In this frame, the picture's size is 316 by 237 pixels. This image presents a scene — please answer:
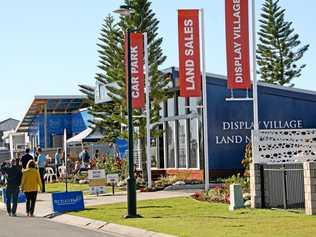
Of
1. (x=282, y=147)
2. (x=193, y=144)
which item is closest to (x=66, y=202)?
(x=282, y=147)

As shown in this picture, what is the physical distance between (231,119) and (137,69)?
5.02 meters

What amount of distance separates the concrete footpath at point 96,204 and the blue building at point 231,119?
473 cm

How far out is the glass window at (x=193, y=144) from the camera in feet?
105

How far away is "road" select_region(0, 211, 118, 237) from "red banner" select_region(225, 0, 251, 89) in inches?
322

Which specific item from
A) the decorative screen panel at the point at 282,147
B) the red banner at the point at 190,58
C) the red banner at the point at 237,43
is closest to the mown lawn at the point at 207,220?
the decorative screen panel at the point at 282,147

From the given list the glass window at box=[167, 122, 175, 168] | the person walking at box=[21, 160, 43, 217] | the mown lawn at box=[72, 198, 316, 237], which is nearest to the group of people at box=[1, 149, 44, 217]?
the person walking at box=[21, 160, 43, 217]

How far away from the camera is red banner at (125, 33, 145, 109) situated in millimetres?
28859

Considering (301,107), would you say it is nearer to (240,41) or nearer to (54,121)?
(240,41)

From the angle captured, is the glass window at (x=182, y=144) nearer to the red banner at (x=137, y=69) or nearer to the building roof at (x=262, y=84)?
the building roof at (x=262, y=84)

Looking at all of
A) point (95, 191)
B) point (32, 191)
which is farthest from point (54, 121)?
point (32, 191)

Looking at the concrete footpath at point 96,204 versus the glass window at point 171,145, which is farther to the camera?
the glass window at point 171,145

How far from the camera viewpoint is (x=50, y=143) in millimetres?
66438

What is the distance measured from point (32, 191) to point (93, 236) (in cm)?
639

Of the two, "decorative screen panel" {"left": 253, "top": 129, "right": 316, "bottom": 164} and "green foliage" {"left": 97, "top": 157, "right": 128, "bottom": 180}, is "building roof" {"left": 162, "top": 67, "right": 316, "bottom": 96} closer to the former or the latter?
"green foliage" {"left": 97, "top": 157, "right": 128, "bottom": 180}
